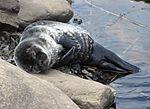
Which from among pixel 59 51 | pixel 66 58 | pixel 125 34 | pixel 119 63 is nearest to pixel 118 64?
pixel 119 63

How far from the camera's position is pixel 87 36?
613 centimetres

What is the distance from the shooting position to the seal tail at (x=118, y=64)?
6.14 metres

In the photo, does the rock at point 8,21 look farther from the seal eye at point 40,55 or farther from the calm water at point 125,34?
the calm water at point 125,34

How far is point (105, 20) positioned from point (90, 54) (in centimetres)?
181

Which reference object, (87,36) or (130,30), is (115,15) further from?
(87,36)

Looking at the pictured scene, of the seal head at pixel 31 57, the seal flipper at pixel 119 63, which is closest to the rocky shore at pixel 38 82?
the seal head at pixel 31 57

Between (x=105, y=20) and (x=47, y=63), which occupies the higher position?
(x=47, y=63)

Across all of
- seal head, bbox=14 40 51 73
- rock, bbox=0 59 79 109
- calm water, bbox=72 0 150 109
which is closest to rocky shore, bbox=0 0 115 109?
rock, bbox=0 59 79 109

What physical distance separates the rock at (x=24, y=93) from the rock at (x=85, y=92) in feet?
2.36

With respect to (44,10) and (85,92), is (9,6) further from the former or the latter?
(85,92)

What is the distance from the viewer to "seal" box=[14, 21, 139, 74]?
17.4 ft

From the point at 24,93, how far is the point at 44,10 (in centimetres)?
369

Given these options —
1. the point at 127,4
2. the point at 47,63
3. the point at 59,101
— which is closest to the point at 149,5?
the point at 127,4

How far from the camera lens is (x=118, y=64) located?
20.4 ft
